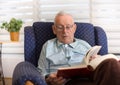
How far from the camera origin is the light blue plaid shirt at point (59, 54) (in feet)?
6.61

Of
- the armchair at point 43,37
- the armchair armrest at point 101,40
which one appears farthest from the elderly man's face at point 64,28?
the armchair armrest at point 101,40

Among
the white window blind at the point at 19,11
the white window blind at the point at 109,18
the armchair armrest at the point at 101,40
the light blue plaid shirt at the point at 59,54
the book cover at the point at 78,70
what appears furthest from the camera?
the white window blind at the point at 19,11

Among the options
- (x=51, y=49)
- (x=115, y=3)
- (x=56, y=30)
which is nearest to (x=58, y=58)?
(x=51, y=49)

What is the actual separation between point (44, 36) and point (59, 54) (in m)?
0.24

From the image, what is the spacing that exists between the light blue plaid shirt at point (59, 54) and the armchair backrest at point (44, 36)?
79 millimetres

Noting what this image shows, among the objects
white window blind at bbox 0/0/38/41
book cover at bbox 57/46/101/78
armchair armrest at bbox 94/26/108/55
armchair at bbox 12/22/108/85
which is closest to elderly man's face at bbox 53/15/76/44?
armchair at bbox 12/22/108/85

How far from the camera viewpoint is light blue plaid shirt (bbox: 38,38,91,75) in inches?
79.4

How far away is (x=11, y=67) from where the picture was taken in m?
2.67

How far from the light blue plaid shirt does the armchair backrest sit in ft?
0.26

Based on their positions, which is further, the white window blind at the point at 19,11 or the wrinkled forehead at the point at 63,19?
the white window blind at the point at 19,11

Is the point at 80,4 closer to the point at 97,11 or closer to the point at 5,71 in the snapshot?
the point at 97,11

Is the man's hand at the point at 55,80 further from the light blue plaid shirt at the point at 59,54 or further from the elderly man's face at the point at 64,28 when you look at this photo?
the elderly man's face at the point at 64,28

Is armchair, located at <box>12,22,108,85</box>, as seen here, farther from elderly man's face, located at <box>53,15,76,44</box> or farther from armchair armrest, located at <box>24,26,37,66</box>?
elderly man's face, located at <box>53,15,76,44</box>

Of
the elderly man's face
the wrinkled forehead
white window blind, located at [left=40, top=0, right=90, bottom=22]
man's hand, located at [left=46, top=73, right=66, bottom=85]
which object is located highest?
white window blind, located at [left=40, top=0, right=90, bottom=22]
